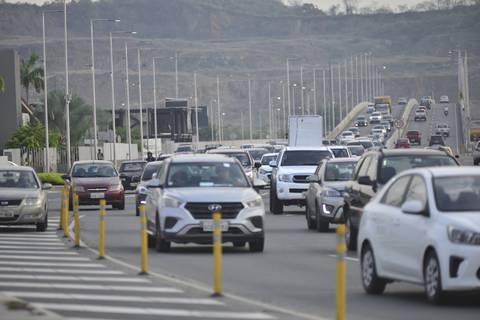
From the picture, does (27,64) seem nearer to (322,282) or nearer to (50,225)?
(50,225)

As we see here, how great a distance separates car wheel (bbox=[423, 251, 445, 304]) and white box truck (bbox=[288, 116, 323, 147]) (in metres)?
58.0

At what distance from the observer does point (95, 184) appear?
48.4 m

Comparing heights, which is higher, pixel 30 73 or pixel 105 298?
pixel 30 73

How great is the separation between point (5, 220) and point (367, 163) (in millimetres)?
9898

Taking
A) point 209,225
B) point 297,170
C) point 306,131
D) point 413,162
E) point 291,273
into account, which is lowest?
point 291,273

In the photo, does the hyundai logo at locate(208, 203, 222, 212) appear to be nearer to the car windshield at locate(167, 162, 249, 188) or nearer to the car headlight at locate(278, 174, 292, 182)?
the car windshield at locate(167, 162, 249, 188)

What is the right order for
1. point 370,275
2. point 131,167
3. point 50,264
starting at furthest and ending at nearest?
point 131,167 → point 50,264 → point 370,275

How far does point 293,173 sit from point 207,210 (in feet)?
54.2

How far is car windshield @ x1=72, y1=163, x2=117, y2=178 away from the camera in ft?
162

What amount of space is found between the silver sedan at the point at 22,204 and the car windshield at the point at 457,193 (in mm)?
17843

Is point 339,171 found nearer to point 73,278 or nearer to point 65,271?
point 65,271

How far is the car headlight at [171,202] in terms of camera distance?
89.8 feet

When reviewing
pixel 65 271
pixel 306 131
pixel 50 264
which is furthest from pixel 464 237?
pixel 306 131

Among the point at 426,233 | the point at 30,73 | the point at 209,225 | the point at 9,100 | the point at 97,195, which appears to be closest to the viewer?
the point at 426,233
